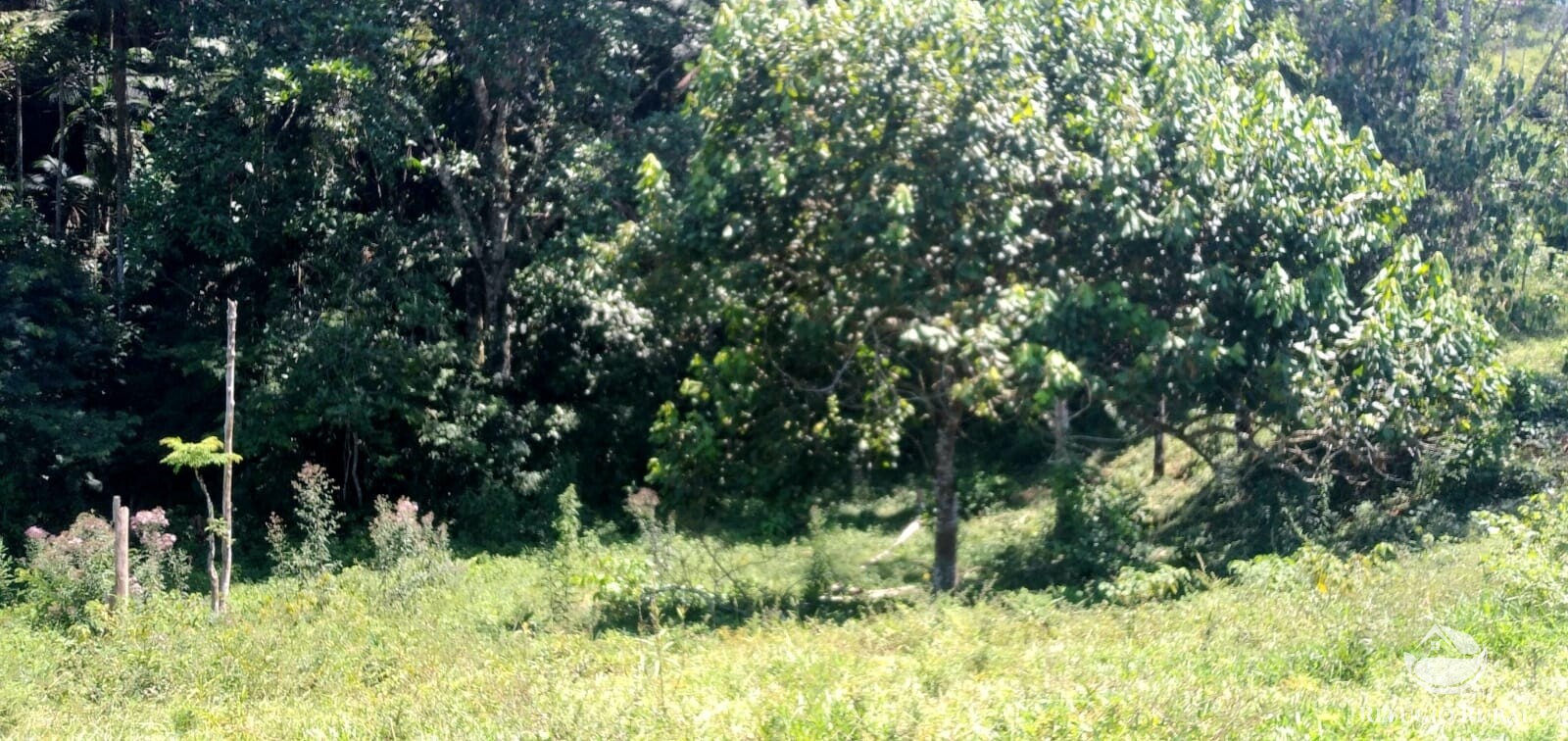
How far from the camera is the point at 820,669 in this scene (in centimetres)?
682

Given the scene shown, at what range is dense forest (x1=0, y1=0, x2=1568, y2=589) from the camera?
959cm

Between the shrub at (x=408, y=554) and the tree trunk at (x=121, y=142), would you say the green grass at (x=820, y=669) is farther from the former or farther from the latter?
the tree trunk at (x=121, y=142)

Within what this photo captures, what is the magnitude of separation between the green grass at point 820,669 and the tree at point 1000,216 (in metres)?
1.79

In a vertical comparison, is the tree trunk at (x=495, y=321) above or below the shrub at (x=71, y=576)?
above

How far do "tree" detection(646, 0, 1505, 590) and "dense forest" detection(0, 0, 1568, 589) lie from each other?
0.04 meters

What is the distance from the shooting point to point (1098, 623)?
27.2 feet

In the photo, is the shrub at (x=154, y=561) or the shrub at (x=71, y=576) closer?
the shrub at (x=154, y=561)

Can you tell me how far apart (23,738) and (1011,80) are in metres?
8.01

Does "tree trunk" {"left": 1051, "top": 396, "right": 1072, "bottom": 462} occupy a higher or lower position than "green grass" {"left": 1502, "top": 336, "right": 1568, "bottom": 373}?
lower

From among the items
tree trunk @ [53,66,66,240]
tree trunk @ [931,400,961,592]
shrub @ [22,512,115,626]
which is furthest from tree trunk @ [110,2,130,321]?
tree trunk @ [931,400,961,592]

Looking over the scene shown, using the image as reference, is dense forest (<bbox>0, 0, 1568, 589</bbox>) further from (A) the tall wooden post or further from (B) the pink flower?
(A) the tall wooden post

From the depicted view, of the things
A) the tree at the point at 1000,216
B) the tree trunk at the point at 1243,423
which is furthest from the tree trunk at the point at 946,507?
the tree trunk at the point at 1243,423

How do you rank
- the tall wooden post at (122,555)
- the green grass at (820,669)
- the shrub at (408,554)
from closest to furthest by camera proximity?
the green grass at (820,669)
the tall wooden post at (122,555)
the shrub at (408,554)

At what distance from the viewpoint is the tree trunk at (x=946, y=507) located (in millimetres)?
10523
